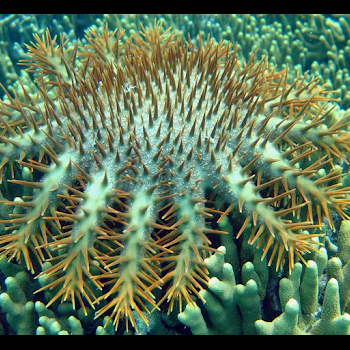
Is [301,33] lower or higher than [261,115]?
higher

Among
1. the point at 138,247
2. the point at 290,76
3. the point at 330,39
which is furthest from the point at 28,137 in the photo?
the point at 330,39

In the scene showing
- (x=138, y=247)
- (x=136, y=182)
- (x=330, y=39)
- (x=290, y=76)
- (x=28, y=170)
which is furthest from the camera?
(x=330, y=39)

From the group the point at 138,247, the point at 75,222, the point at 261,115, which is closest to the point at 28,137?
the point at 75,222

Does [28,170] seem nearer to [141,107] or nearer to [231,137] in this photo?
[141,107]

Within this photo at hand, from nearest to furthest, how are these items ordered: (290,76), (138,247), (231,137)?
(138,247), (231,137), (290,76)

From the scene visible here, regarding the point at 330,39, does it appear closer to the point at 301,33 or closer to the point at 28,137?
the point at 301,33

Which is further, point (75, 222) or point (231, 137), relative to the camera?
point (231, 137)
